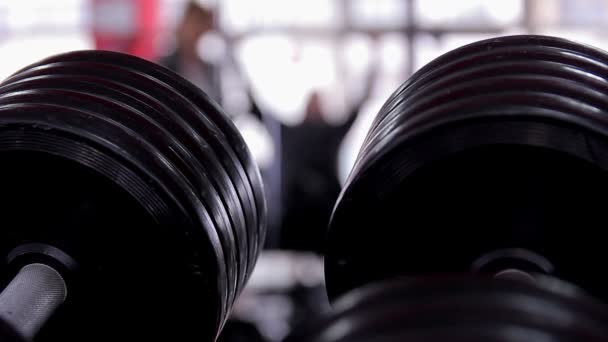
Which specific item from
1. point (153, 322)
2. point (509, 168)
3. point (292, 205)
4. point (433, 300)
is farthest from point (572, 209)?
point (292, 205)

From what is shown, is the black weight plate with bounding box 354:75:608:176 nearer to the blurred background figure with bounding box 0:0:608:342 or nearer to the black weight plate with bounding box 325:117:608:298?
the black weight plate with bounding box 325:117:608:298

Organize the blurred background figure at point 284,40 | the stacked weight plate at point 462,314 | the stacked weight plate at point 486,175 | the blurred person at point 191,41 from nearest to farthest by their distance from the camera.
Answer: the stacked weight plate at point 462,314 < the stacked weight plate at point 486,175 < the blurred person at point 191,41 < the blurred background figure at point 284,40

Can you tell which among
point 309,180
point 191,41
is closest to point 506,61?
point 309,180

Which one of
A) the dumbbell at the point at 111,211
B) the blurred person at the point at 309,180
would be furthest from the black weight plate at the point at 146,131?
the blurred person at the point at 309,180

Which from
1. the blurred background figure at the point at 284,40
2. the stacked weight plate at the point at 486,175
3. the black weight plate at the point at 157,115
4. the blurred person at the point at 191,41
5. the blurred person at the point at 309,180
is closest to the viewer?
the stacked weight plate at the point at 486,175

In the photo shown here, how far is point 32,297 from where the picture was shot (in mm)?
678

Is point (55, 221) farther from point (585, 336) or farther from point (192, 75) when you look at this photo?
point (192, 75)

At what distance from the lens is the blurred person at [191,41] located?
337 cm

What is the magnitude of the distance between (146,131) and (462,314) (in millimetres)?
398

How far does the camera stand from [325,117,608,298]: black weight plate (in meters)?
0.63

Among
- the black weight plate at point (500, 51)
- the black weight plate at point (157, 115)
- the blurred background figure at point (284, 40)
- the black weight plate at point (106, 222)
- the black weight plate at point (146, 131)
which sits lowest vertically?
the black weight plate at point (106, 222)

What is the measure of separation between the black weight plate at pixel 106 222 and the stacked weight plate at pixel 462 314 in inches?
10.3

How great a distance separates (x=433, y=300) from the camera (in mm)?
429

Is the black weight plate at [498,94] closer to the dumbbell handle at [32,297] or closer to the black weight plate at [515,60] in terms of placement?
the black weight plate at [515,60]
